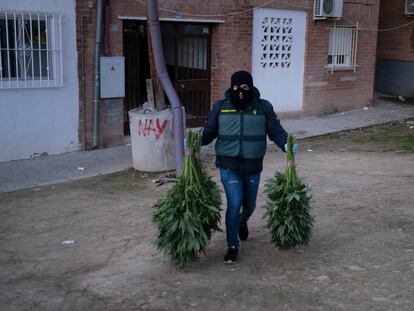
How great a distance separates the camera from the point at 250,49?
12.1 metres

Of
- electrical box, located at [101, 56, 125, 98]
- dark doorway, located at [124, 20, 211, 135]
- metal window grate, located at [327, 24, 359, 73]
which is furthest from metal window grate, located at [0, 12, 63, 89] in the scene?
metal window grate, located at [327, 24, 359, 73]

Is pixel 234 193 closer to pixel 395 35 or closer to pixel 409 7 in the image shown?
pixel 409 7

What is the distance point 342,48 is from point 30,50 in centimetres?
807

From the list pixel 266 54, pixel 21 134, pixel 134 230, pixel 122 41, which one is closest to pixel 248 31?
pixel 266 54

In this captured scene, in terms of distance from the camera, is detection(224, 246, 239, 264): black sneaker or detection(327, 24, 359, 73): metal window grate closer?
detection(224, 246, 239, 264): black sneaker

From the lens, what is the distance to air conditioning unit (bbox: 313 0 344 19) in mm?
12906

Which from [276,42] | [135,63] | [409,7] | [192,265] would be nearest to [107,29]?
[135,63]

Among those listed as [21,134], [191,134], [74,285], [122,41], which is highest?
[122,41]

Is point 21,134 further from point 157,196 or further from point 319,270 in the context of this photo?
point 319,270

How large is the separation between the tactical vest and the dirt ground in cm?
98

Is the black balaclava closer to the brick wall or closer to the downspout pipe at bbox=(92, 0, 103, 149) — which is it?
the downspout pipe at bbox=(92, 0, 103, 149)

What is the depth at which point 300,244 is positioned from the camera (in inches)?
200

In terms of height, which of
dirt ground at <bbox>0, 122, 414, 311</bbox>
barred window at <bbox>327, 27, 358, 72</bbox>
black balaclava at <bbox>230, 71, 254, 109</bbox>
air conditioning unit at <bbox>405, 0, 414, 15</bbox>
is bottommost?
dirt ground at <bbox>0, 122, 414, 311</bbox>

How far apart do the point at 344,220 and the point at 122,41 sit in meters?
5.43
